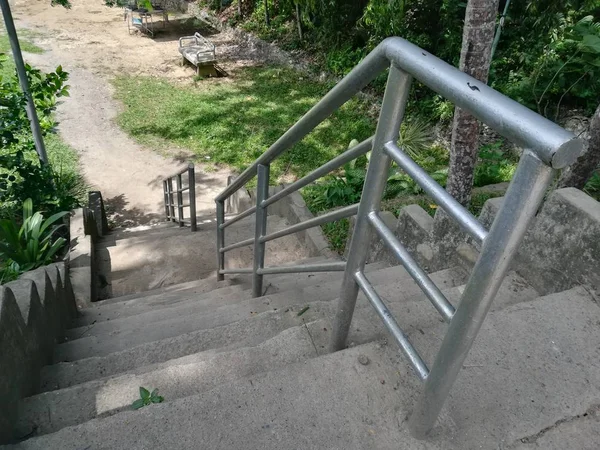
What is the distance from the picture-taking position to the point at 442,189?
0.94 m

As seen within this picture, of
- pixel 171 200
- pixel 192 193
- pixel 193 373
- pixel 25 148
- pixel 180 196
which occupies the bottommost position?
pixel 171 200

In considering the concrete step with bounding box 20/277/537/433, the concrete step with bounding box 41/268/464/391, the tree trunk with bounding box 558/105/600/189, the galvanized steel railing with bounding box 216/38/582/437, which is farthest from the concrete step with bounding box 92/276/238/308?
the tree trunk with bounding box 558/105/600/189

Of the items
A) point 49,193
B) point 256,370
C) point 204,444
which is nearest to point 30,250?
point 49,193

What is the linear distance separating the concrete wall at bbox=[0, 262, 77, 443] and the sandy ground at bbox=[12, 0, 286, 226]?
3.92 metres

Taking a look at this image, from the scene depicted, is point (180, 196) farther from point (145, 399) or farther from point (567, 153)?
point (567, 153)

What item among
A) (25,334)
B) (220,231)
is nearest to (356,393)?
(25,334)

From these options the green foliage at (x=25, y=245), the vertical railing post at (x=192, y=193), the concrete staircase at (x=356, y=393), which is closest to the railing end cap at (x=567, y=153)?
the concrete staircase at (x=356, y=393)

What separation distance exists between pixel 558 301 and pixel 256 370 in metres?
1.14

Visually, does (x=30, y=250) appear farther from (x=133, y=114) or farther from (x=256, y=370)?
→ (x=133, y=114)

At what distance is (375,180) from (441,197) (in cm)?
26

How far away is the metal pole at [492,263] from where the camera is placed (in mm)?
715

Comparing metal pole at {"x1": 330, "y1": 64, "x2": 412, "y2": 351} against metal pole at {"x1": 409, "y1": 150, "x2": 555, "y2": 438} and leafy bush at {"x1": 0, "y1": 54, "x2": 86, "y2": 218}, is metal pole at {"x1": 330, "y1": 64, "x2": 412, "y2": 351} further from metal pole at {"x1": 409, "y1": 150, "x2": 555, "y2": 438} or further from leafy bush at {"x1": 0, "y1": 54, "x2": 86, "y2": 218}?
leafy bush at {"x1": 0, "y1": 54, "x2": 86, "y2": 218}

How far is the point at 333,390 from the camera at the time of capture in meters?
1.37

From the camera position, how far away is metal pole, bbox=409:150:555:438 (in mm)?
715
